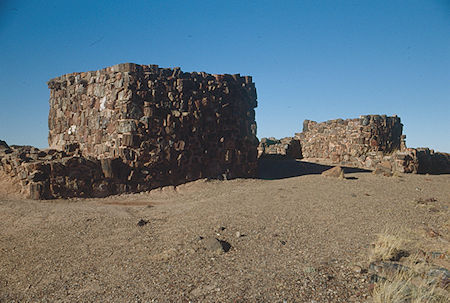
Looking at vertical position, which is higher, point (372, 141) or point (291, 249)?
point (372, 141)

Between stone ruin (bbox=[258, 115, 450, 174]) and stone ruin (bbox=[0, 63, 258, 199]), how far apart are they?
22.0 ft

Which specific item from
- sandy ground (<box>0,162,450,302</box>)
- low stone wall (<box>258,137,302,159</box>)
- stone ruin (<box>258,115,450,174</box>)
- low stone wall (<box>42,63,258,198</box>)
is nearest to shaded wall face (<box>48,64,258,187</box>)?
low stone wall (<box>42,63,258,198</box>)

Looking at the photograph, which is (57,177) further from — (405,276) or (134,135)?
(405,276)

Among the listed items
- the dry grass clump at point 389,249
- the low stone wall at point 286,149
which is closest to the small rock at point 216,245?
the dry grass clump at point 389,249

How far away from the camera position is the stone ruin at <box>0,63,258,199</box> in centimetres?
840

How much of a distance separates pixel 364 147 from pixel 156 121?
1199 cm

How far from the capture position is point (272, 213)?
6.61 meters

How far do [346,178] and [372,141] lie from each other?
22.0 feet

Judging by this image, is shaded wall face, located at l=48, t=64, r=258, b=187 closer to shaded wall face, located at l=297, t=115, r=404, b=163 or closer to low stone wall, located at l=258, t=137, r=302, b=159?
shaded wall face, located at l=297, t=115, r=404, b=163

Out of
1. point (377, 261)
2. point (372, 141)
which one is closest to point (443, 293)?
point (377, 261)

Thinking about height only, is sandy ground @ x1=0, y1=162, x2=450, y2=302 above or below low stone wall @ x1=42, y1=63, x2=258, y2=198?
below

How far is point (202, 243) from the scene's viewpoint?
4.91 metres

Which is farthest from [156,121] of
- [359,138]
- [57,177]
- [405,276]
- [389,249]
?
[359,138]

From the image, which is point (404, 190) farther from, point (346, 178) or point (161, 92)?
point (161, 92)
